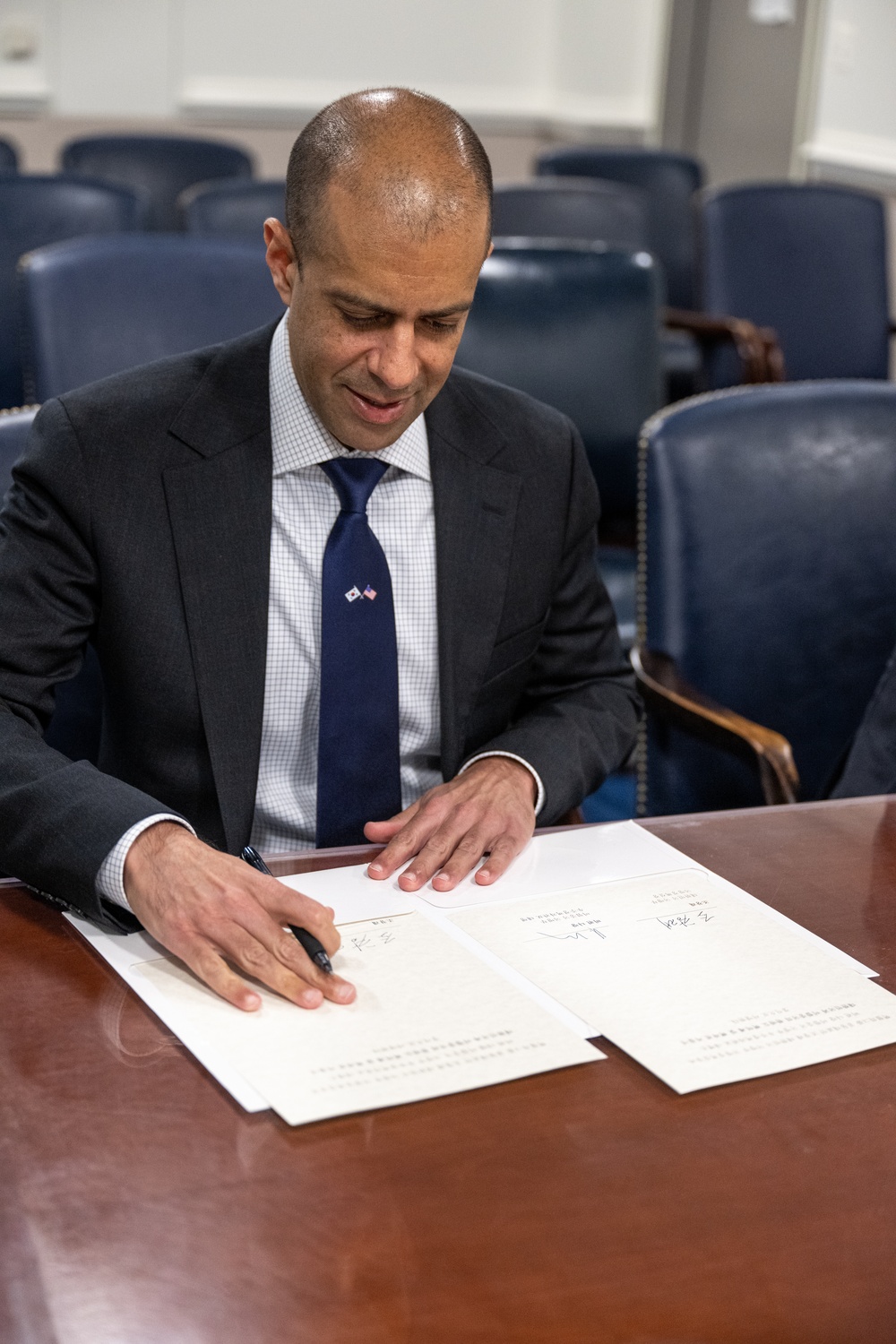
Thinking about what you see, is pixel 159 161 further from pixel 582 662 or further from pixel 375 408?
pixel 375 408

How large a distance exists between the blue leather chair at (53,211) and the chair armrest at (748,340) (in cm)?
143

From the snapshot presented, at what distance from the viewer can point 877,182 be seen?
4941 millimetres

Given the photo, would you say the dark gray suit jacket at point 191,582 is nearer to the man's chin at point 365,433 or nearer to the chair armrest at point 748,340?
the man's chin at point 365,433

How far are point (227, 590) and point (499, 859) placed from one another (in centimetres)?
38

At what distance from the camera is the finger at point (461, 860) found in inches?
46.1

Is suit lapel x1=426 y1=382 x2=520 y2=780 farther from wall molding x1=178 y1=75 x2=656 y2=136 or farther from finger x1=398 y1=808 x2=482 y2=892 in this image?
wall molding x1=178 y1=75 x2=656 y2=136

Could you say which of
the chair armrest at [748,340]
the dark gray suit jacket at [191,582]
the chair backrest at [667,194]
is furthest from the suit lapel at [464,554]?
the chair backrest at [667,194]

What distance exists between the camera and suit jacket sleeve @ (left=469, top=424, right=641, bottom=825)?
1.54 metres

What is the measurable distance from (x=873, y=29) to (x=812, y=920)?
4.56 meters

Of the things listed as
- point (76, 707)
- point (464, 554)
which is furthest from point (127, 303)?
point (464, 554)

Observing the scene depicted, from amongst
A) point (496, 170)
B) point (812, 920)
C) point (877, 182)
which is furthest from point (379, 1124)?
point (496, 170)

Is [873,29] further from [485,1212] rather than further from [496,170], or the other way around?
[485,1212]

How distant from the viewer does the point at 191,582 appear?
1.38 meters

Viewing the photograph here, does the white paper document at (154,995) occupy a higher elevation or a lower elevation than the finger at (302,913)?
lower
